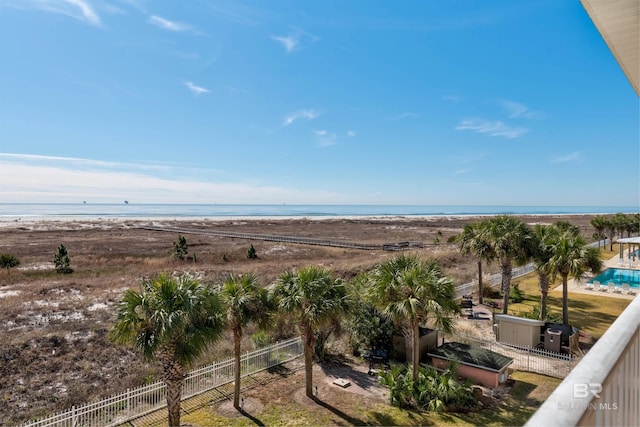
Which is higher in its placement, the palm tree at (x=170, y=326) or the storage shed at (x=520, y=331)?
the palm tree at (x=170, y=326)

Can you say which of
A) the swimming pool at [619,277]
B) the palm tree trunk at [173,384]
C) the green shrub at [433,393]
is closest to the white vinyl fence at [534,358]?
the green shrub at [433,393]

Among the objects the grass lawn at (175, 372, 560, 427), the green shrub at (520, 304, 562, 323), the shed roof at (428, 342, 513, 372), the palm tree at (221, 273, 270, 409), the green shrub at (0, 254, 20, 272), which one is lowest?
the grass lawn at (175, 372, 560, 427)

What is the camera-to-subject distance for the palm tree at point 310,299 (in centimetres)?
1241

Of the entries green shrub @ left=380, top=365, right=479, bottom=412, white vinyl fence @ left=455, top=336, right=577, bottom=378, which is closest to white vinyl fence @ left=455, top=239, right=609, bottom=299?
white vinyl fence @ left=455, top=336, right=577, bottom=378

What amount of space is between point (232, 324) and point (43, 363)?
9087 mm

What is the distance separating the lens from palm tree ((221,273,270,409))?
11781mm

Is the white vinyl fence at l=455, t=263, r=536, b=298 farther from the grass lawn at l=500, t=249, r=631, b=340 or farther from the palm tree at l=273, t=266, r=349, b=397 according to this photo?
the palm tree at l=273, t=266, r=349, b=397

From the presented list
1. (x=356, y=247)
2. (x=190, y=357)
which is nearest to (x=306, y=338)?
(x=190, y=357)

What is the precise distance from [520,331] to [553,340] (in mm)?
1375

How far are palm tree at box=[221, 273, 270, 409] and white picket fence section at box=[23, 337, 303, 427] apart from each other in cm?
180

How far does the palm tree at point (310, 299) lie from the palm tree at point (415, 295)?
4.59 ft

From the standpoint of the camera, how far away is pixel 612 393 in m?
1.84

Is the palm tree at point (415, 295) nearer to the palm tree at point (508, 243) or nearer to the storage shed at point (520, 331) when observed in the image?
the storage shed at point (520, 331)

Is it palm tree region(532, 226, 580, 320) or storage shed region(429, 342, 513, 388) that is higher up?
palm tree region(532, 226, 580, 320)
